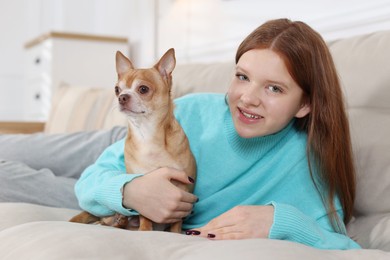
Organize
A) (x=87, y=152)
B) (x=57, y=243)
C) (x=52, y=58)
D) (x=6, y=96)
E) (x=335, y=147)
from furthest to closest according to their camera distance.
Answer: (x=6, y=96)
(x=52, y=58)
(x=87, y=152)
(x=335, y=147)
(x=57, y=243)

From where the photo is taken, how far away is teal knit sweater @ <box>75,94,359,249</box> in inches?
57.0

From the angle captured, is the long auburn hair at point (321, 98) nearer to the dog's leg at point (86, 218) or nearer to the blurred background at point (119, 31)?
the dog's leg at point (86, 218)

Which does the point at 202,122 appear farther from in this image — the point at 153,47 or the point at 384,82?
the point at 153,47

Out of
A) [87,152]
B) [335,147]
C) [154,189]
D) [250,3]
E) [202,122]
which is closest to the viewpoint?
[154,189]

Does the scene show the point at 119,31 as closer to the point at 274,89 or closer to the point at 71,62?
the point at 71,62

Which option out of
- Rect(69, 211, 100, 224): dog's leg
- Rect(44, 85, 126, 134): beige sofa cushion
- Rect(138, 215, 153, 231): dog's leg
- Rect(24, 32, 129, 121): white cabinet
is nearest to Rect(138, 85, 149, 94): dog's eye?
Rect(138, 215, 153, 231): dog's leg

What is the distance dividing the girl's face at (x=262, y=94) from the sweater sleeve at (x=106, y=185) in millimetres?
294

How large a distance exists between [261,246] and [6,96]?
504cm

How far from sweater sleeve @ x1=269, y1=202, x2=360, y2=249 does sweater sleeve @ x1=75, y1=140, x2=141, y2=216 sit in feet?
1.09

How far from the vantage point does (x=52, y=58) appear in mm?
4043

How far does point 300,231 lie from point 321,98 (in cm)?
35

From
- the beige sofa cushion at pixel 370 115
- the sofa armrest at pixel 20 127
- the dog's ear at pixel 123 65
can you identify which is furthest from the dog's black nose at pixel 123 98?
the sofa armrest at pixel 20 127

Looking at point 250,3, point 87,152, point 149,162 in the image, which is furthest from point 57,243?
point 250,3

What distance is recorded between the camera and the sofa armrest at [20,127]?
325cm
